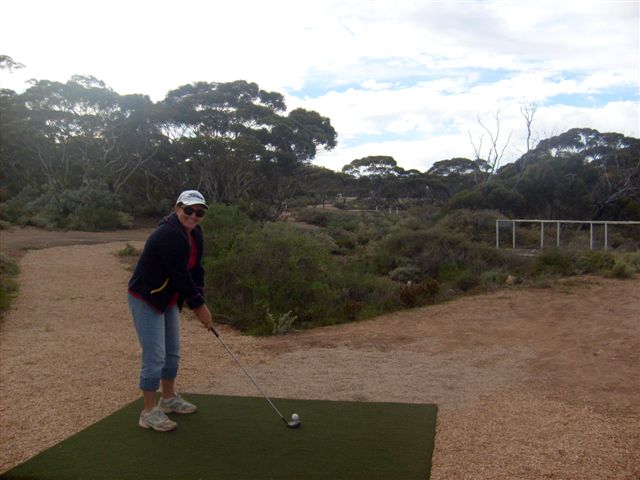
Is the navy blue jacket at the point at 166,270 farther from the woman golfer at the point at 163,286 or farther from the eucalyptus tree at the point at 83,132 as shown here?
the eucalyptus tree at the point at 83,132

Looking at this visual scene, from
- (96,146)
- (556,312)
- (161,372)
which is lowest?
(556,312)

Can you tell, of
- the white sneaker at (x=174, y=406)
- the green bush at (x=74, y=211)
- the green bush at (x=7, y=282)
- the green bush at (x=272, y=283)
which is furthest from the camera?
the green bush at (x=74, y=211)

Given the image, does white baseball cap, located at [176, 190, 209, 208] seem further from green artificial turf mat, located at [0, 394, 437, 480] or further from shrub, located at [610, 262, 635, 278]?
shrub, located at [610, 262, 635, 278]

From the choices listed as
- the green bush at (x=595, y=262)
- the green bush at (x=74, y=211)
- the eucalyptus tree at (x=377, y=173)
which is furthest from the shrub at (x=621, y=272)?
the eucalyptus tree at (x=377, y=173)

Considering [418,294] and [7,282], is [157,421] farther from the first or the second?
[7,282]

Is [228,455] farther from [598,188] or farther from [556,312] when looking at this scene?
[598,188]

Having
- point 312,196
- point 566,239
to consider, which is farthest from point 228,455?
point 312,196

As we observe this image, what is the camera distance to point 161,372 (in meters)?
4.85

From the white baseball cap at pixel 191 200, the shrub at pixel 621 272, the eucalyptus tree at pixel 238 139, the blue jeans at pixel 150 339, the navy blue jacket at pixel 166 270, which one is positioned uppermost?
the eucalyptus tree at pixel 238 139

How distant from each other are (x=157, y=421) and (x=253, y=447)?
81cm

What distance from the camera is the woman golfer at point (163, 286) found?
4.52m

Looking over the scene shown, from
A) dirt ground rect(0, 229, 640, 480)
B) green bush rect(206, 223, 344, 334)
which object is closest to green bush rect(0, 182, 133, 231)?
dirt ground rect(0, 229, 640, 480)

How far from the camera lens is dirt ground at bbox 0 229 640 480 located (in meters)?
4.61

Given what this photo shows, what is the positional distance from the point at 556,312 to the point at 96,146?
35.7 metres
